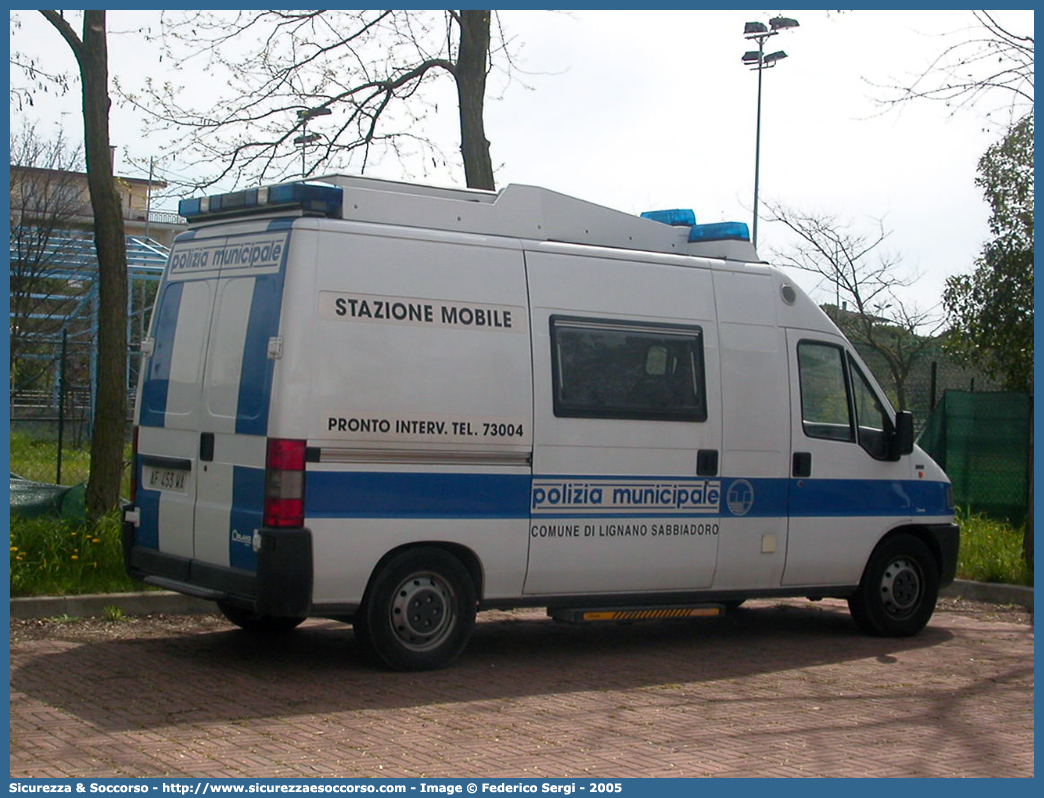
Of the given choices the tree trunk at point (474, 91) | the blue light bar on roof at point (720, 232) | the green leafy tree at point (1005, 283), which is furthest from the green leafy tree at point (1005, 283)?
the blue light bar on roof at point (720, 232)

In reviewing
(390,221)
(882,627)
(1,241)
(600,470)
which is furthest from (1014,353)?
(1,241)

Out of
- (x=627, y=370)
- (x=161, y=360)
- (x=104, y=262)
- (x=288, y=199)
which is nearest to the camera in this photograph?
(x=288, y=199)

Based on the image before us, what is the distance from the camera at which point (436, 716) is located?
7266 millimetres

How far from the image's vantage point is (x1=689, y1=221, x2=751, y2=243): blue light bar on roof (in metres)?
9.79

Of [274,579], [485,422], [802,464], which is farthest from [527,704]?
[802,464]

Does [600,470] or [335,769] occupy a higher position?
[600,470]

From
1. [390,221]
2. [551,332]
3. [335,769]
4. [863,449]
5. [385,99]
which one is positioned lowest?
[335,769]

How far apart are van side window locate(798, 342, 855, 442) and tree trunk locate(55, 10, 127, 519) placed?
557cm

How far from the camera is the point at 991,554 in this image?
44.0 ft

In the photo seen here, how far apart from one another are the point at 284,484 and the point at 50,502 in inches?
210

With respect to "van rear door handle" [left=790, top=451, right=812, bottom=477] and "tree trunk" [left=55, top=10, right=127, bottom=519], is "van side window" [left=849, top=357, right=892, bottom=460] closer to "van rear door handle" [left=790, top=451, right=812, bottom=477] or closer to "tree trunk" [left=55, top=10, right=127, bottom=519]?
"van rear door handle" [left=790, top=451, right=812, bottom=477]

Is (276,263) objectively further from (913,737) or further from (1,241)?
(913,737)

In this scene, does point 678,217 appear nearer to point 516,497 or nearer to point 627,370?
point 627,370

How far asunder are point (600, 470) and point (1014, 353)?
1100 cm
